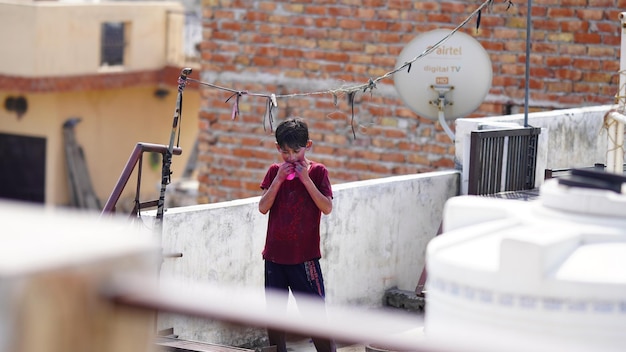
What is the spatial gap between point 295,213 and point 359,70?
5485mm

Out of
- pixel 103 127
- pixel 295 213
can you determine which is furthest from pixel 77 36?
pixel 295 213

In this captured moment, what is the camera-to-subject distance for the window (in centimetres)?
1836

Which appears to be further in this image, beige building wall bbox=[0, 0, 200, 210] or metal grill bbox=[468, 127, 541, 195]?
beige building wall bbox=[0, 0, 200, 210]

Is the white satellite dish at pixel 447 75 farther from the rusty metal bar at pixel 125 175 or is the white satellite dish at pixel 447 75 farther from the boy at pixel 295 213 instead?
the boy at pixel 295 213

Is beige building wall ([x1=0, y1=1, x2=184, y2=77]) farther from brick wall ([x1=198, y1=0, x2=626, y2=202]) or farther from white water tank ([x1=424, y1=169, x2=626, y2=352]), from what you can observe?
white water tank ([x1=424, y1=169, x2=626, y2=352])

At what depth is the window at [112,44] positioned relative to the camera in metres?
18.4

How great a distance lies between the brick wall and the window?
6894 millimetres

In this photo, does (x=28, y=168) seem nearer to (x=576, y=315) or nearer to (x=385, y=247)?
(x=385, y=247)

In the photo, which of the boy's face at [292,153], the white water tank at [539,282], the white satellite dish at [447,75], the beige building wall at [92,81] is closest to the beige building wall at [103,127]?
the beige building wall at [92,81]

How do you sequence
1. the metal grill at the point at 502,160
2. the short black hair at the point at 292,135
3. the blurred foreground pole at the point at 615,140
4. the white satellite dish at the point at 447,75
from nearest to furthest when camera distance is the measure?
1. the short black hair at the point at 292,135
2. the blurred foreground pole at the point at 615,140
3. the metal grill at the point at 502,160
4. the white satellite dish at the point at 447,75

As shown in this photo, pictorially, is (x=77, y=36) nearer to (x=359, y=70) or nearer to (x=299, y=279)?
(x=359, y=70)

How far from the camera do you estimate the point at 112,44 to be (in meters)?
18.4

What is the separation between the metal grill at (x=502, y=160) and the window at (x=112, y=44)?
11570 mm

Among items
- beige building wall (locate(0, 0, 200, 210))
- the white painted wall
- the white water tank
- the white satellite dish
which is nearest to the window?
beige building wall (locate(0, 0, 200, 210))
